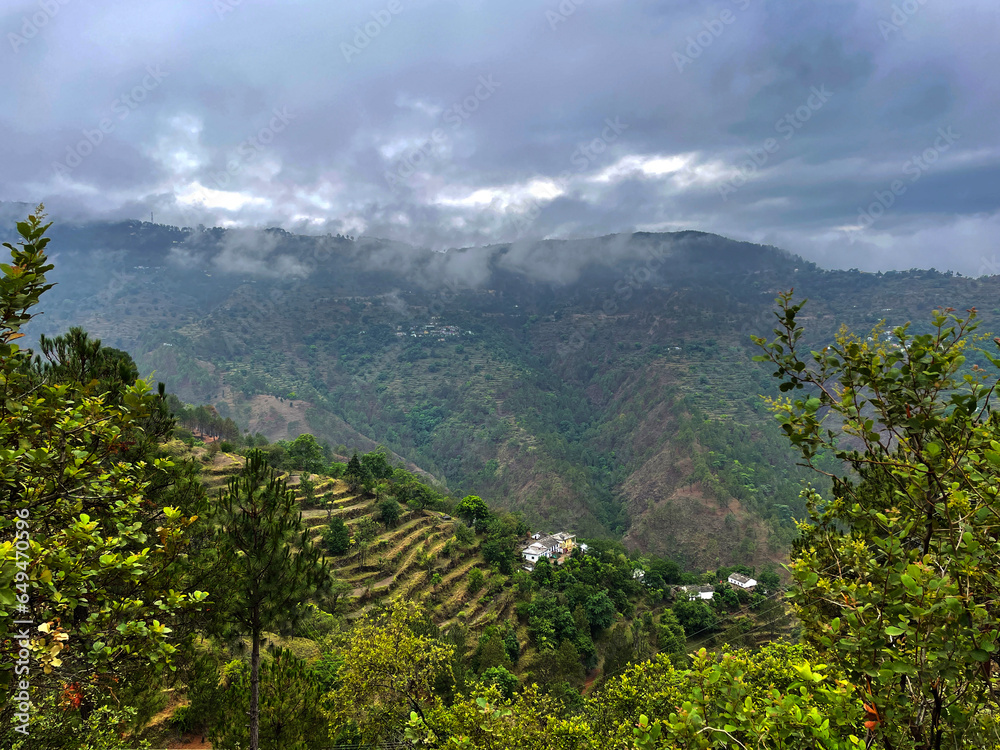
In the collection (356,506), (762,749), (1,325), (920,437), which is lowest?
(356,506)

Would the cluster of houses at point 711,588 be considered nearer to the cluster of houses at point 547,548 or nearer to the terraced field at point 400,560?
the cluster of houses at point 547,548

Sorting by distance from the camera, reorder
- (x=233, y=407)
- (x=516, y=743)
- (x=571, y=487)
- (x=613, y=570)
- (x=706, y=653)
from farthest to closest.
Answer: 1. (x=233, y=407)
2. (x=571, y=487)
3. (x=613, y=570)
4. (x=516, y=743)
5. (x=706, y=653)

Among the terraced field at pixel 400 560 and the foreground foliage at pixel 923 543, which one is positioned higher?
the foreground foliage at pixel 923 543

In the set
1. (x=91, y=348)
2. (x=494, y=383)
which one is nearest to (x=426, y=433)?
(x=494, y=383)

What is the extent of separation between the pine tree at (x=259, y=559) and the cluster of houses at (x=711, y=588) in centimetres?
5881

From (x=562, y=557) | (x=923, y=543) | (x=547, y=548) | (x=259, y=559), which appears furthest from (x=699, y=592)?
(x=923, y=543)

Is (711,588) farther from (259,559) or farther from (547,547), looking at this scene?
(259,559)

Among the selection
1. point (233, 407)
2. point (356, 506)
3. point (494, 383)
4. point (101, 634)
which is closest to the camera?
point (101, 634)

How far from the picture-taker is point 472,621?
41.2 metres

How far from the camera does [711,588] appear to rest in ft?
208

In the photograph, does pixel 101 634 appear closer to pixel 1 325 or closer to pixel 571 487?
pixel 1 325

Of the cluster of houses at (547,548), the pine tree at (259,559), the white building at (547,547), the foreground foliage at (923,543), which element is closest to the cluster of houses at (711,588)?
the cluster of houses at (547,548)

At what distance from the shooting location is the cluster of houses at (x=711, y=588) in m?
60.0

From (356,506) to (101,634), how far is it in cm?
4767
